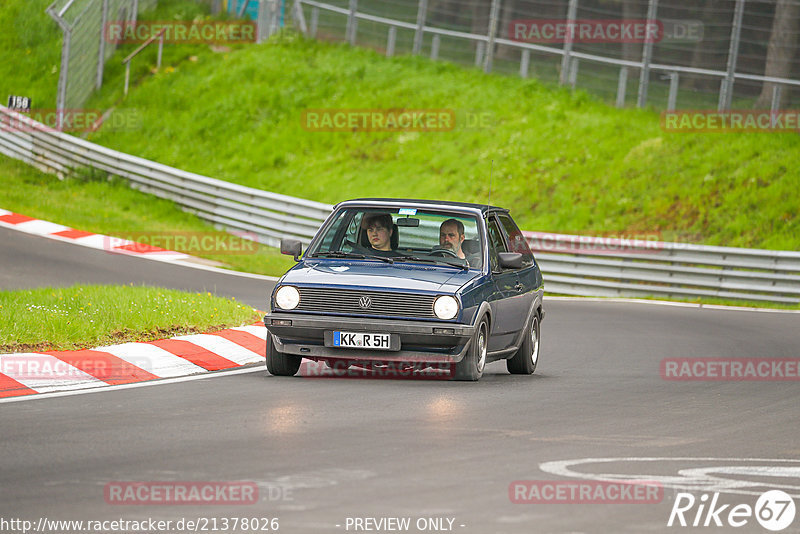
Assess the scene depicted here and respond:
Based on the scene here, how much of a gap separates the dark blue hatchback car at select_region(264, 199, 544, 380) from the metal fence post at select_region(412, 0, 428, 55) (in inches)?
958

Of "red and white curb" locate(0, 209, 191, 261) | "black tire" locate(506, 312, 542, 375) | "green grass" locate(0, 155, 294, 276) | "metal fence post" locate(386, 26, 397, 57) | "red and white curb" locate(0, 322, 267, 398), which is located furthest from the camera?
"metal fence post" locate(386, 26, 397, 57)

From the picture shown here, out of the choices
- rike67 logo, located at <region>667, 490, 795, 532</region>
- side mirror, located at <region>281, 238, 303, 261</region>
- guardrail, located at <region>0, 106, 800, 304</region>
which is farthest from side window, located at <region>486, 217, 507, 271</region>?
guardrail, located at <region>0, 106, 800, 304</region>

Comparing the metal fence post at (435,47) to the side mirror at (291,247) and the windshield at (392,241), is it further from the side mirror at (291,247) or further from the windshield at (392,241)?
the side mirror at (291,247)

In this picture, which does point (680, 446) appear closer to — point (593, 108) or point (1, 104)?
point (593, 108)

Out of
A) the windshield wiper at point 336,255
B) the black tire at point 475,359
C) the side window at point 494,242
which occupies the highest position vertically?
the side window at point 494,242

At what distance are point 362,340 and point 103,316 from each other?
319cm

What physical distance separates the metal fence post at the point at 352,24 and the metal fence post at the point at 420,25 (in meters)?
2.31

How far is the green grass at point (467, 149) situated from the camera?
27594mm

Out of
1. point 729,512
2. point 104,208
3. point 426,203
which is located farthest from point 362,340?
point 104,208

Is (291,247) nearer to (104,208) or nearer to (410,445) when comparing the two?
(410,445)

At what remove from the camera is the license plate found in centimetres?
1095

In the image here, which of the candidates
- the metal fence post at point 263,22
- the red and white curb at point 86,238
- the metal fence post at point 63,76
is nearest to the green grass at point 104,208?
the red and white curb at point 86,238

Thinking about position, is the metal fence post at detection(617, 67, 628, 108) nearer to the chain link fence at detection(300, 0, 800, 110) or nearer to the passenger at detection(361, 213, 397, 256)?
the chain link fence at detection(300, 0, 800, 110)

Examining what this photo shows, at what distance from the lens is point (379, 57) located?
3822 centimetres
